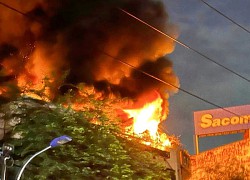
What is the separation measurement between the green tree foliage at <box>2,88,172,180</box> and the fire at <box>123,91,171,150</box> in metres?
5.60

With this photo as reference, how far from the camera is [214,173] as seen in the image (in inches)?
1373

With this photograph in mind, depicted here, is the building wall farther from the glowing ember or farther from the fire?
the glowing ember

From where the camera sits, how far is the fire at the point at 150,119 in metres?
26.3

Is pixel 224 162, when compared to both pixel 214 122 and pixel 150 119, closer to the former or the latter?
pixel 150 119

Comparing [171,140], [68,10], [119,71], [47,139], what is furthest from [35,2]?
[47,139]

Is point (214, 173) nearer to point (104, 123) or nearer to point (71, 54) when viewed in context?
point (71, 54)

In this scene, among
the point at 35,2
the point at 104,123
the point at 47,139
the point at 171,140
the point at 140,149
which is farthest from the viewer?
the point at 35,2

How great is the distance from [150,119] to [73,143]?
39.9 ft

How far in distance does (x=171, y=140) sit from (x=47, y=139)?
1123 cm

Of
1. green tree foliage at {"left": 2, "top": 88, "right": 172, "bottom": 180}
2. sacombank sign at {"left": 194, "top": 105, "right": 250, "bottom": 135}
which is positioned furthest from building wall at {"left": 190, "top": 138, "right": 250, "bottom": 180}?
green tree foliage at {"left": 2, "top": 88, "right": 172, "bottom": 180}

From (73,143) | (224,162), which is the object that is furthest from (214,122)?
(73,143)

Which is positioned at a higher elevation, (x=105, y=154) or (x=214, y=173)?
(x=214, y=173)

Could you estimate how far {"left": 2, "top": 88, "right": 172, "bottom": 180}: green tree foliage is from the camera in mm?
17219

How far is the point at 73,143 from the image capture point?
1798 cm
